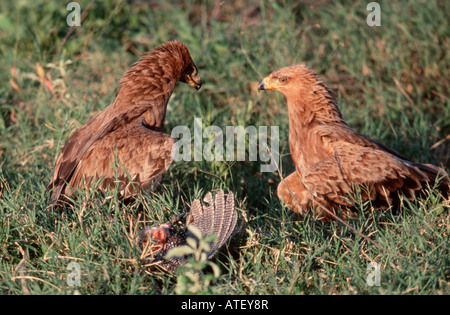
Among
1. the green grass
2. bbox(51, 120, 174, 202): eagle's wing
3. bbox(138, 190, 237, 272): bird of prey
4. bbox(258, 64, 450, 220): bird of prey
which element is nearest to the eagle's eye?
bbox(258, 64, 450, 220): bird of prey

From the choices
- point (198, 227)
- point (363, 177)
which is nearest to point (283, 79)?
point (363, 177)

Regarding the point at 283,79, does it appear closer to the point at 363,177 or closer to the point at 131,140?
the point at 363,177

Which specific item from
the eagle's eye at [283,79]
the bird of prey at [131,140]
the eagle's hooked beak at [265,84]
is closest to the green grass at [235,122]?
the bird of prey at [131,140]

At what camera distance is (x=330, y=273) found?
136 inches

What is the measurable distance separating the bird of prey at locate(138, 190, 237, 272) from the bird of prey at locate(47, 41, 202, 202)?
18.6 inches

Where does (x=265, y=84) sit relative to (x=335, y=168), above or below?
above

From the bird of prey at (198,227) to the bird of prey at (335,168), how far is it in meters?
0.51

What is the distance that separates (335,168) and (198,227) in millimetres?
1118

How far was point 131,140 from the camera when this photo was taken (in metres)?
4.24

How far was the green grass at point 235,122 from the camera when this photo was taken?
11.2 feet

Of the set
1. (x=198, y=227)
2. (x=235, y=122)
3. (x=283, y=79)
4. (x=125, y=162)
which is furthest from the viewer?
(x=235, y=122)

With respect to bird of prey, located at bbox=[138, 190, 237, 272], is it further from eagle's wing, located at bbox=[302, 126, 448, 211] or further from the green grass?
eagle's wing, located at bbox=[302, 126, 448, 211]

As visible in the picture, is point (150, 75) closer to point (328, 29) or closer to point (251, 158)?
point (251, 158)

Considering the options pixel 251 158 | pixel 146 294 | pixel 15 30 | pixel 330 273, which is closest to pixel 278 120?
pixel 251 158
